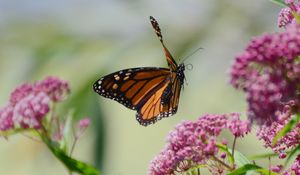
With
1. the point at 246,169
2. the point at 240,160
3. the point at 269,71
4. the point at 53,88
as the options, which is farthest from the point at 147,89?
the point at 269,71

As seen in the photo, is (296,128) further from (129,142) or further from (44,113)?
(129,142)

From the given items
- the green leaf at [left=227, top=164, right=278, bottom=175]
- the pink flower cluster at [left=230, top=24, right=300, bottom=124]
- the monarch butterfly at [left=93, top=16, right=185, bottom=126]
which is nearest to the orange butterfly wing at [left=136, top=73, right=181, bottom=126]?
the monarch butterfly at [left=93, top=16, right=185, bottom=126]

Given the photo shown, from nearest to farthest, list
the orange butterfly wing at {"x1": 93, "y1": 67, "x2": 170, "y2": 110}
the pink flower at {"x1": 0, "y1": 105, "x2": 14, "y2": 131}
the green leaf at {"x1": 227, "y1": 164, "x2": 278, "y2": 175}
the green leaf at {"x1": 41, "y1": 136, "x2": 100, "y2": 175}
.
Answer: the green leaf at {"x1": 227, "y1": 164, "x2": 278, "y2": 175} < the green leaf at {"x1": 41, "y1": 136, "x2": 100, "y2": 175} < the pink flower at {"x1": 0, "y1": 105, "x2": 14, "y2": 131} < the orange butterfly wing at {"x1": 93, "y1": 67, "x2": 170, "y2": 110}

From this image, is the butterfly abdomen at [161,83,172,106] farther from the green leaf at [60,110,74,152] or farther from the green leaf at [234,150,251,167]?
the green leaf at [234,150,251,167]

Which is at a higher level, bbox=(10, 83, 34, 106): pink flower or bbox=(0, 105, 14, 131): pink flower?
bbox=(10, 83, 34, 106): pink flower

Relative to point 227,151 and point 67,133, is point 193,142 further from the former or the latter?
point 67,133

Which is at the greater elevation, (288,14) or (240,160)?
(288,14)

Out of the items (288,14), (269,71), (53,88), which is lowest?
(53,88)
